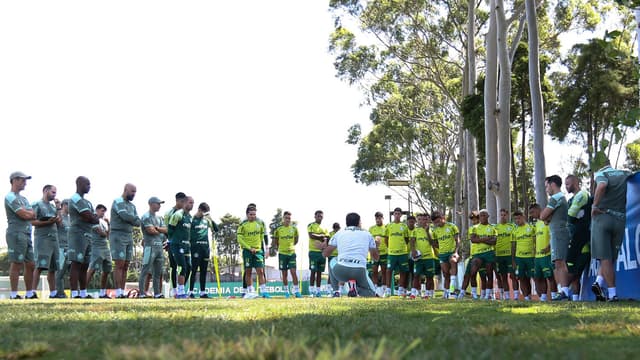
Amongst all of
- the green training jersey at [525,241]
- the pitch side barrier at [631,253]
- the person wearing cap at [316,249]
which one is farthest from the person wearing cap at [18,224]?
the pitch side barrier at [631,253]

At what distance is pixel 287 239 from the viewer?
804 inches

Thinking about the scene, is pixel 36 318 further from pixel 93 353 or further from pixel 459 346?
pixel 459 346

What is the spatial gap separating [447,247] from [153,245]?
271 inches

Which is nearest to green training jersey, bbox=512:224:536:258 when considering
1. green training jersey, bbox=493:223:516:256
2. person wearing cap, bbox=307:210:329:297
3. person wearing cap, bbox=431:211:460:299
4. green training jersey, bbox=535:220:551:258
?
green training jersey, bbox=493:223:516:256

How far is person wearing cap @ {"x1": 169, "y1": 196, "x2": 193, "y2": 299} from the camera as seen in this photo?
1542 cm

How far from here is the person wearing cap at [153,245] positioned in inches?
664

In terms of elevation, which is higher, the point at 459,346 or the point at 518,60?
the point at 518,60

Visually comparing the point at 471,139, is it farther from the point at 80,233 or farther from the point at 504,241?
the point at 80,233

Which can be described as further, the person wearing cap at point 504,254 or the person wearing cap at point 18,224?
the person wearing cap at point 504,254

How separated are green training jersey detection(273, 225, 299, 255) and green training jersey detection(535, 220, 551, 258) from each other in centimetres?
756

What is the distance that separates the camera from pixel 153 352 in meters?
3.33

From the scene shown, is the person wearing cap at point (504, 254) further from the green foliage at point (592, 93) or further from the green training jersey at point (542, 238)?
the green foliage at point (592, 93)

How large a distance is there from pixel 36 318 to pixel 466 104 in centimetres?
2694

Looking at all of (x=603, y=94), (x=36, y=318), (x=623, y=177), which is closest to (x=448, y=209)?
(x=603, y=94)
